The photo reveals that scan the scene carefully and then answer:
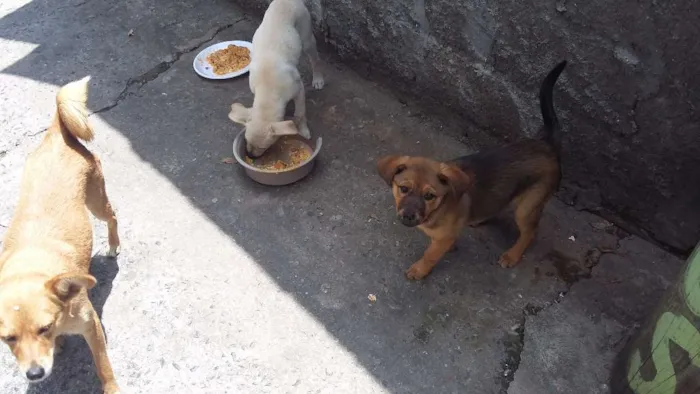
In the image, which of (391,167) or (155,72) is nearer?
(391,167)

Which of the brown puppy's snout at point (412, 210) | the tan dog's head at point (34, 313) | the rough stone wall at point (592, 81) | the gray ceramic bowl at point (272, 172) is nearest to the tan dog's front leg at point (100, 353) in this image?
the tan dog's head at point (34, 313)

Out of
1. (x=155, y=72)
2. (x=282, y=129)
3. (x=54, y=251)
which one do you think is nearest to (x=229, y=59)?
(x=155, y=72)

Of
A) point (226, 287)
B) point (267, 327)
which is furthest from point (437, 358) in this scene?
point (226, 287)

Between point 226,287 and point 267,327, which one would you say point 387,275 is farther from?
point 226,287

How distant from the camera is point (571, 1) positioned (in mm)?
3250

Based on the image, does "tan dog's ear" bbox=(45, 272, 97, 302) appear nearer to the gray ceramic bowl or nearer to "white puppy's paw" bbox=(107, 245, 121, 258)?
"white puppy's paw" bbox=(107, 245, 121, 258)

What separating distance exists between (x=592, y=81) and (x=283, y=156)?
2448 mm

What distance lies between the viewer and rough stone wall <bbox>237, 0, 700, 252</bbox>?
9.95 ft

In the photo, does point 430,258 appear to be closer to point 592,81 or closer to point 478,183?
point 478,183

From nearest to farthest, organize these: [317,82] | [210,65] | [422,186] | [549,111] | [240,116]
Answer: [422,186] → [549,111] → [240,116] → [317,82] → [210,65]

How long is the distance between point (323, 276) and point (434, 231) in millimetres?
866

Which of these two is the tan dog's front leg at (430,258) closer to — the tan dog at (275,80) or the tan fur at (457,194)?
the tan fur at (457,194)

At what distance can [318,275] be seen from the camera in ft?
12.0

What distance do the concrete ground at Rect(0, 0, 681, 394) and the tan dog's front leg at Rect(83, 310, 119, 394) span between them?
15cm
